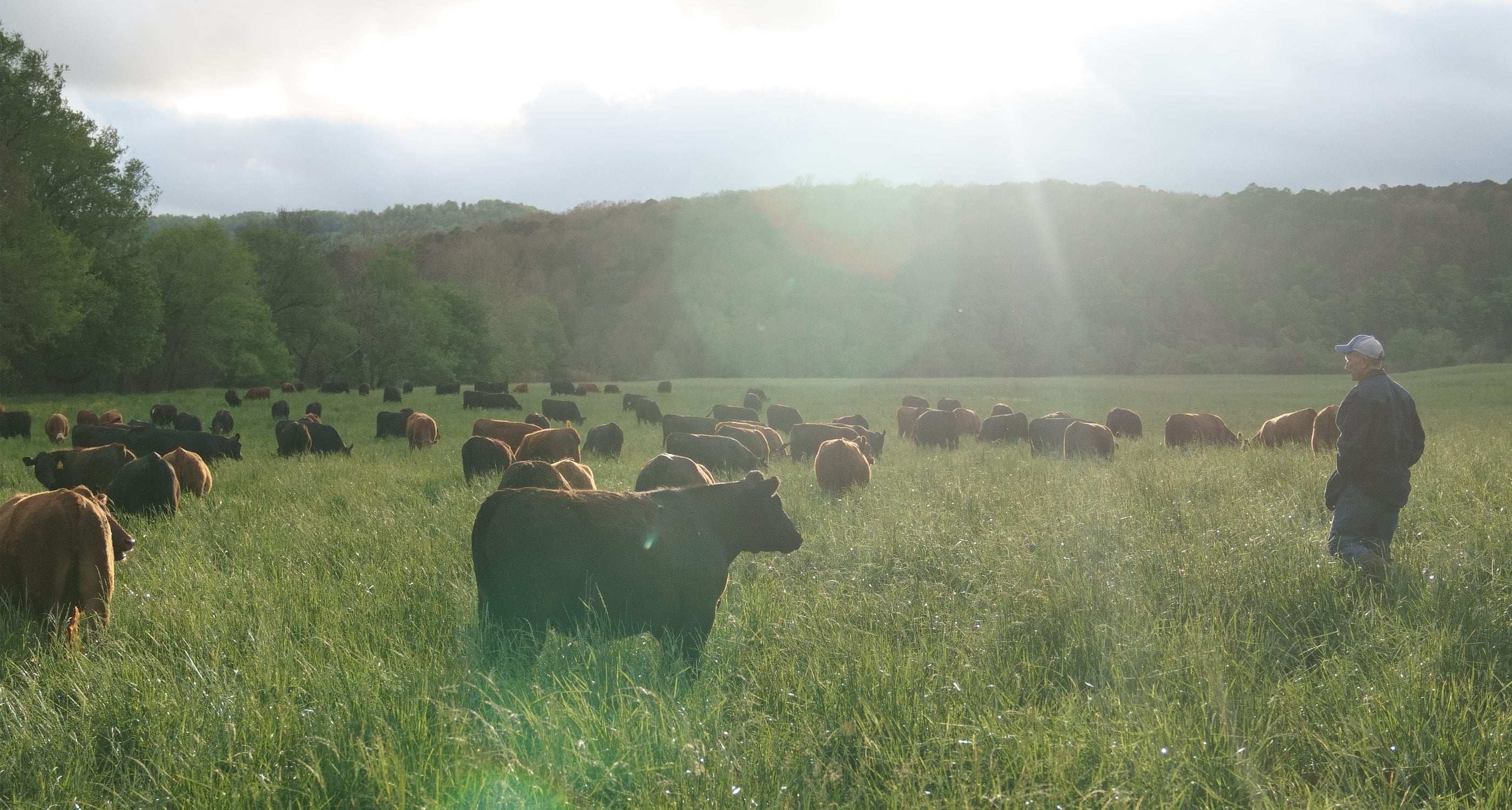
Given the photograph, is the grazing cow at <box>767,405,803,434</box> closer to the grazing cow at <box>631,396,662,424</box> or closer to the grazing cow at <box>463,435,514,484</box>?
the grazing cow at <box>631,396,662,424</box>

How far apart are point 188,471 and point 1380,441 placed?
48.8 feet

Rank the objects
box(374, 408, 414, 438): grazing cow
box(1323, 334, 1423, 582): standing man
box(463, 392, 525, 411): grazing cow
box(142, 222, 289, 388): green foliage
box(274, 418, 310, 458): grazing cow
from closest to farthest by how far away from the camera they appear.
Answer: box(1323, 334, 1423, 582): standing man
box(274, 418, 310, 458): grazing cow
box(374, 408, 414, 438): grazing cow
box(463, 392, 525, 411): grazing cow
box(142, 222, 289, 388): green foliage

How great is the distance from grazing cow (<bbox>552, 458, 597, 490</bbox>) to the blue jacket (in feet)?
25.1

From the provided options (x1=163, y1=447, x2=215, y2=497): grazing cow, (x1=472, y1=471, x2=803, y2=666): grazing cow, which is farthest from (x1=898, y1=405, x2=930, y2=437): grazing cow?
(x1=472, y1=471, x2=803, y2=666): grazing cow

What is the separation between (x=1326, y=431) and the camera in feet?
47.2

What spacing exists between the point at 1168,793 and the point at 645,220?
15694 cm

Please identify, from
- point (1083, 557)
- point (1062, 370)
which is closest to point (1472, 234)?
point (1062, 370)

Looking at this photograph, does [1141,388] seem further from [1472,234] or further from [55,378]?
[1472,234]

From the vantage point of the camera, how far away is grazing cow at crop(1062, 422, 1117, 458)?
17.6 m

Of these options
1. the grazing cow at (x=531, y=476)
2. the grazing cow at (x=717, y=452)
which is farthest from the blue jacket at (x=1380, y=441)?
the grazing cow at (x=717, y=452)

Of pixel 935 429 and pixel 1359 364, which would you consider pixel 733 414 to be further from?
pixel 1359 364

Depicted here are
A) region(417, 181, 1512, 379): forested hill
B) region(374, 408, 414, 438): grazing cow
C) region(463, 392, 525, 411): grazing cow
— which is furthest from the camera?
region(417, 181, 1512, 379): forested hill

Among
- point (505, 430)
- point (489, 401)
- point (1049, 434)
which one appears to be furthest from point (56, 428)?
point (1049, 434)

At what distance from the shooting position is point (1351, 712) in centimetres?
386
